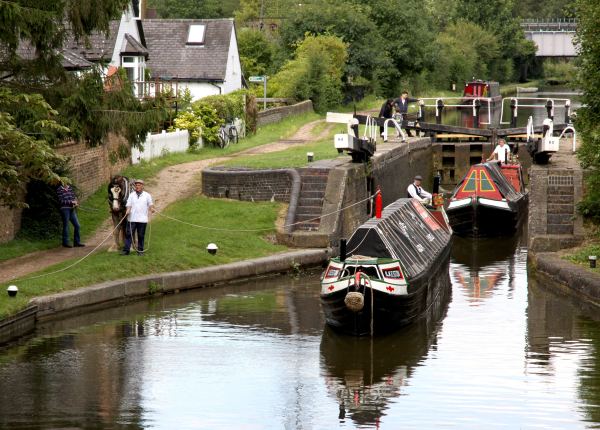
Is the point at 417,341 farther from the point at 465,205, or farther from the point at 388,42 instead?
the point at 388,42

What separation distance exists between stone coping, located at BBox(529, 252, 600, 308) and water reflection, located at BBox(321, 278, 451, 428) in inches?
129

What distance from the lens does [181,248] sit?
27625 millimetres

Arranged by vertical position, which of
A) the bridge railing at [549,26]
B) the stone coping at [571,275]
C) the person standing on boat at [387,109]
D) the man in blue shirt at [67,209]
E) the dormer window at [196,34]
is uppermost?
the bridge railing at [549,26]

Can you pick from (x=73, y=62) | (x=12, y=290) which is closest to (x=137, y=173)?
(x=73, y=62)

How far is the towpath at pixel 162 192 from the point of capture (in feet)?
82.8

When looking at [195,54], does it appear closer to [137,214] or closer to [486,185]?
[486,185]

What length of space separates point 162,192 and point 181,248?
611 cm

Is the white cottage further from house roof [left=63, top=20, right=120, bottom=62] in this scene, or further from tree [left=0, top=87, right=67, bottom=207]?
tree [left=0, top=87, right=67, bottom=207]

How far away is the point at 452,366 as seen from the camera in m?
20.4

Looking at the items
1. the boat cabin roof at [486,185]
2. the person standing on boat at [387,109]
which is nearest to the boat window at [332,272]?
the boat cabin roof at [486,185]

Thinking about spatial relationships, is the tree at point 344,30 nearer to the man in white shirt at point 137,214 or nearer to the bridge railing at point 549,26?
the man in white shirt at point 137,214

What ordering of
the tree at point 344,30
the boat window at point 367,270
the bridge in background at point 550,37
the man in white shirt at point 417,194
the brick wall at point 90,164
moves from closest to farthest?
the boat window at point 367,270
the man in white shirt at point 417,194
the brick wall at point 90,164
the tree at point 344,30
the bridge in background at point 550,37

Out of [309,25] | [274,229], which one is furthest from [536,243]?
[309,25]

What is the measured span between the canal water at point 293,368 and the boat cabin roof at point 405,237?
1.19 m
